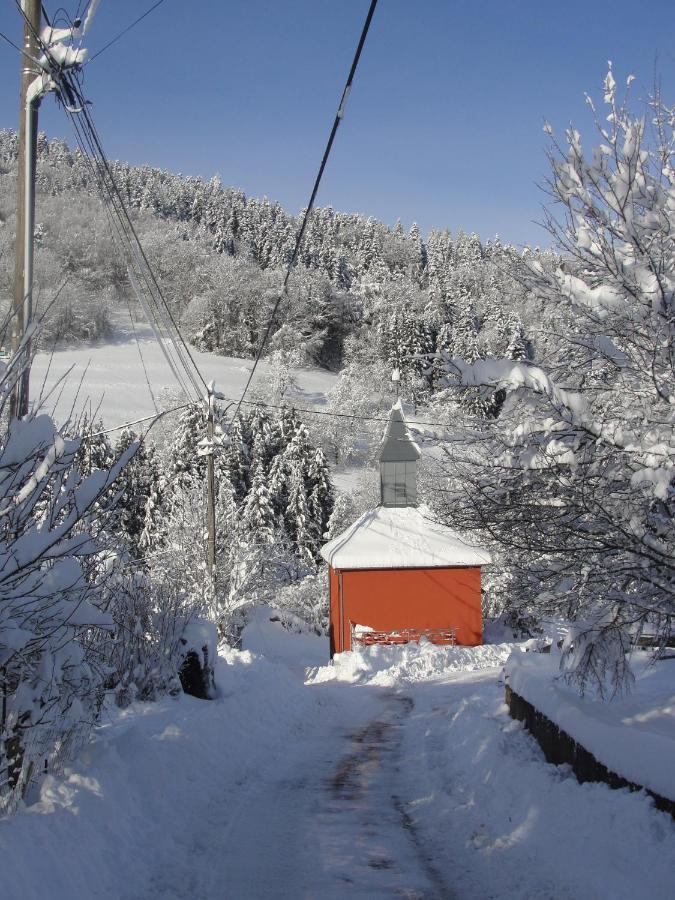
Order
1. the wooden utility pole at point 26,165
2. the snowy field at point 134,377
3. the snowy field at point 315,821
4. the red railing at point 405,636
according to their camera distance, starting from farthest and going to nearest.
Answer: the snowy field at point 134,377
the red railing at point 405,636
the wooden utility pole at point 26,165
the snowy field at point 315,821

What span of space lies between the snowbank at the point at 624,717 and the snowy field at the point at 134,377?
4513cm

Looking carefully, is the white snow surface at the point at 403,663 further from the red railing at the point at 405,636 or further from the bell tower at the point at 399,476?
the bell tower at the point at 399,476

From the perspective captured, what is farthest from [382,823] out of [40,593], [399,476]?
[399,476]

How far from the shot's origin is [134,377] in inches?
2544

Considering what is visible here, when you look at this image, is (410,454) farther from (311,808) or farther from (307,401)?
(307,401)

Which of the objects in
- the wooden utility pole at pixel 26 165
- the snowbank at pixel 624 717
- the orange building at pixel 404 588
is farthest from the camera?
the orange building at pixel 404 588

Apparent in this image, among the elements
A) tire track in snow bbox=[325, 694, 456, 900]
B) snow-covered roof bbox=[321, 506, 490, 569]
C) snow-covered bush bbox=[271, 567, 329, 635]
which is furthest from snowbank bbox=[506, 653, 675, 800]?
snow-covered bush bbox=[271, 567, 329, 635]

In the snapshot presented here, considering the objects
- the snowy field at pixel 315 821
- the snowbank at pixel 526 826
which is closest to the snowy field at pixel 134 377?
the snowy field at pixel 315 821

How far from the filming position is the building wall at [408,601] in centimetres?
2602

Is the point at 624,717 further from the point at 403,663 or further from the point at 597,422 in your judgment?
the point at 403,663

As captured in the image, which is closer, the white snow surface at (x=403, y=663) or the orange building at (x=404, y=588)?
the white snow surface at (x=403, y=663)

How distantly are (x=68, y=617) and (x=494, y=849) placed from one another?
383 centimetres

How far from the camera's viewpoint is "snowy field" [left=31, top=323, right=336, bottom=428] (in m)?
55.6

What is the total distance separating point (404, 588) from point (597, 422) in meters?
21.7
